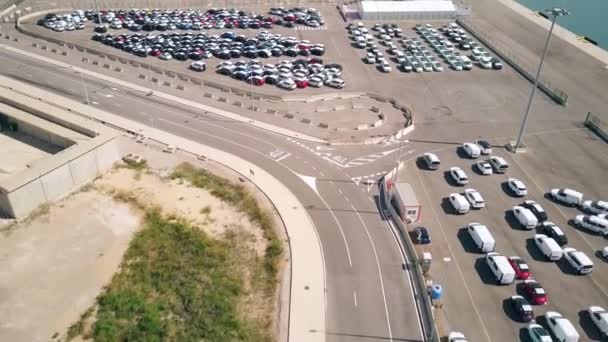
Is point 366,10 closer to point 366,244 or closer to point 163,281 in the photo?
point 366,244

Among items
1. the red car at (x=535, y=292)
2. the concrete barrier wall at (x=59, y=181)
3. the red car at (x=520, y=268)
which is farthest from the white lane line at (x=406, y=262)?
the concrete barrier wall at (x=59, y=181)

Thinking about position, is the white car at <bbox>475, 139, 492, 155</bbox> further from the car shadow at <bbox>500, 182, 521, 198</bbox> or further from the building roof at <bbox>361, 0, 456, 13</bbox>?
the building roof at <bbox>361, 0, 456, 13</bbox>

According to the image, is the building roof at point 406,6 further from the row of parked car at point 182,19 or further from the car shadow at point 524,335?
the car shadow at point 524,335

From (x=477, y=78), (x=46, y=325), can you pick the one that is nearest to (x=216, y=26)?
(x=477, y=78)

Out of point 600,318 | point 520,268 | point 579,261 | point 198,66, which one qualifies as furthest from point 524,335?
point 198,66

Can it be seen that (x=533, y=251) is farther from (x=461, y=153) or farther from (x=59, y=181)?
(x=59, y=181)

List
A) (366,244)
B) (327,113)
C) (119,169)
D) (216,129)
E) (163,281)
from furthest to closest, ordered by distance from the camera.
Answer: (327,113) < (216,129) < (119,169) < (366,244) < (163,281)
